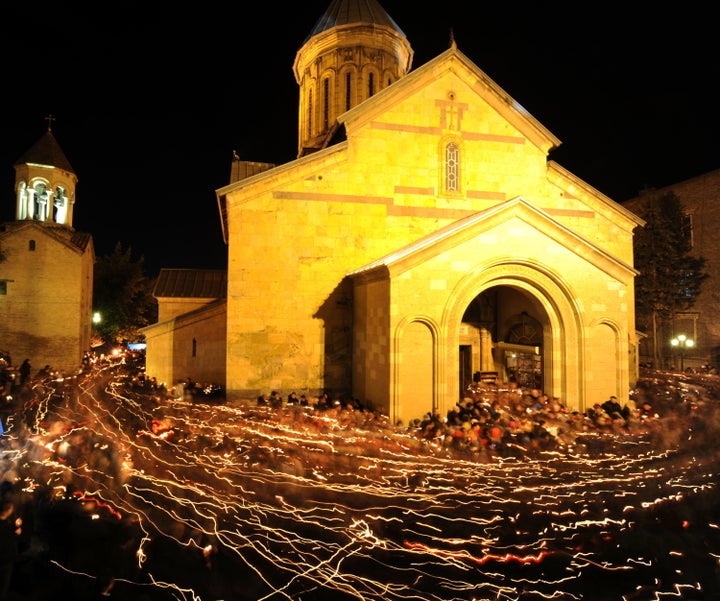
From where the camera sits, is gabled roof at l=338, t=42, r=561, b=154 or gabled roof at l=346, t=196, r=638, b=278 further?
gabled roof at l=338, t=42, r=561, b=154

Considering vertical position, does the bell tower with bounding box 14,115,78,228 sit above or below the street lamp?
above

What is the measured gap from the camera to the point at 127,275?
3303 centimetres

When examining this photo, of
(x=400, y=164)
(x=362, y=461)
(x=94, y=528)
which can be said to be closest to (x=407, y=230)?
(x=400, y=164)

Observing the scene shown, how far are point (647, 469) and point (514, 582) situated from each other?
176 inches

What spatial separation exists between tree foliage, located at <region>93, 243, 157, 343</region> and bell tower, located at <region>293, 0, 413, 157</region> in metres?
19.9

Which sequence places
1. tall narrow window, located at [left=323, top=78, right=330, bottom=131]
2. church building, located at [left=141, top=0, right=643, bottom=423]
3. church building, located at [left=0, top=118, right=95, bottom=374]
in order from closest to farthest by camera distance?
church building, located at [left=141, top=0, right=643, bottom=423] → tall narrow window, located at [left=323, top=78, right=330, bottom=131] → church building, located at [left=0, top=118, right=95, bottom=374]

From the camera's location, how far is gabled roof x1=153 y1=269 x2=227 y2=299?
18.0 meters

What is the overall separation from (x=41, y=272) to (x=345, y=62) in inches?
718

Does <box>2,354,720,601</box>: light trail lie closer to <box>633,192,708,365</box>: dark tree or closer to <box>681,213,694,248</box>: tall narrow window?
<box>633,192,708,365</box>: dark tree

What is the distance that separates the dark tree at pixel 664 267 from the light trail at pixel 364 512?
16.0 meters

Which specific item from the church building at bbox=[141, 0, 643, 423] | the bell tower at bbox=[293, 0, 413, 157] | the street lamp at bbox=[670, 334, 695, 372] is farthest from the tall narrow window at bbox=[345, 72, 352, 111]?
the street lamp at bbox=[670, 334, 695, 372]

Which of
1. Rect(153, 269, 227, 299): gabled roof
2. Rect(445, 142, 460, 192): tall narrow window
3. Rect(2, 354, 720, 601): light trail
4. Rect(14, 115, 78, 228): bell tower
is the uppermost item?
Rect(14, 115, 78, 228): bell tower

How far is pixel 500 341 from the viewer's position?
1500 centimetres

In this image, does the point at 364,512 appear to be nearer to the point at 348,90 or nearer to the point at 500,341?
the point at 500,341
